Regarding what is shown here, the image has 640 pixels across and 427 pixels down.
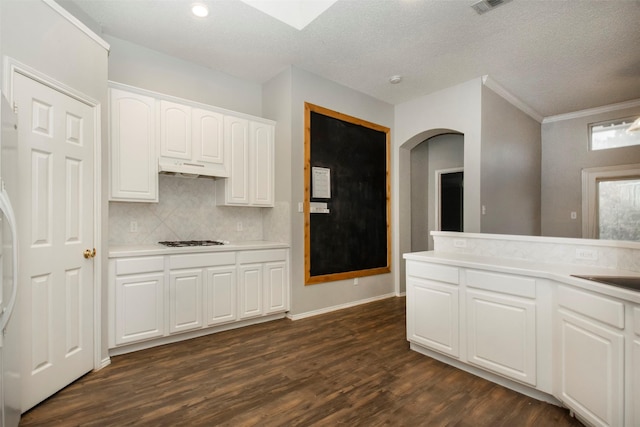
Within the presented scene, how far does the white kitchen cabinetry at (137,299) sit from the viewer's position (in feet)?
9.03

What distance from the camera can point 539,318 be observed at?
2.11 metres

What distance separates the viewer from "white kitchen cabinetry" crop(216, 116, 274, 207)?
3711 mm

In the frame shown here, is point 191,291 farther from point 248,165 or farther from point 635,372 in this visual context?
point 635,372

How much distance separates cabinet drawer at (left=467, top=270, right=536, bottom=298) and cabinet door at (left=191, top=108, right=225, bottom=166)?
9.26 feet

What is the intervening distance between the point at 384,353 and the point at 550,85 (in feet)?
14.3

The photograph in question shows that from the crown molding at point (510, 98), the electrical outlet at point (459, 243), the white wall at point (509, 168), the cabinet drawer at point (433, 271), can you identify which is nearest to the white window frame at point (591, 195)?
the white wall at point (509, 168)

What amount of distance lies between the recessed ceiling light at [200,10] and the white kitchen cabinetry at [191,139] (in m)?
0.89

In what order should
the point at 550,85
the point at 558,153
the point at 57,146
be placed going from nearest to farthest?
the point at 57,146 → the point at 550,85 → the point at 558,153

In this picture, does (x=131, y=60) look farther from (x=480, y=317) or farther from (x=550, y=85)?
(x=550, y=85)

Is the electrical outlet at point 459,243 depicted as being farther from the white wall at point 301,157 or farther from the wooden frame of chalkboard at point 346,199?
the white wall at point 301,157

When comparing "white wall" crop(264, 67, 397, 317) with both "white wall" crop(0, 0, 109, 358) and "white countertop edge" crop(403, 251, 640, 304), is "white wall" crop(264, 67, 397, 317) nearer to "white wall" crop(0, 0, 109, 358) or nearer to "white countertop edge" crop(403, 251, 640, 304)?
"white countertop edge" crop(403, 251, 640, 304)

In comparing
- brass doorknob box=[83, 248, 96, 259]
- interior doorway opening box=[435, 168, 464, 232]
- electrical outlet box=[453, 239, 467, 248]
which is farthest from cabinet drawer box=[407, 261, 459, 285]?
interior doorway opening box=[435, 168, 464, 232]

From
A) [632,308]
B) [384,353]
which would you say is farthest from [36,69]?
[632,308]

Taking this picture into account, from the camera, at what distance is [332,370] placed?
2547mm
